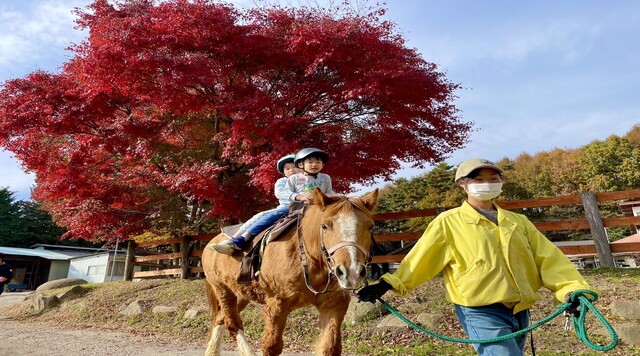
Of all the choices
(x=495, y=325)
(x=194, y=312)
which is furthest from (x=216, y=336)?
(x=495, y=325)

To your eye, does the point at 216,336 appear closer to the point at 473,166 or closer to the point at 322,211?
the point at 322,211

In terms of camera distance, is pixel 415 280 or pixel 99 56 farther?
pixel 99 56

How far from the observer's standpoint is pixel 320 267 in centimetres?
335

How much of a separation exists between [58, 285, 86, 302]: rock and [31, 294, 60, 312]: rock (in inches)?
5.5

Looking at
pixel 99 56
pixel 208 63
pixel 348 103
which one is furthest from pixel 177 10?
pixel 348 103

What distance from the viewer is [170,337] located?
748 centimetres

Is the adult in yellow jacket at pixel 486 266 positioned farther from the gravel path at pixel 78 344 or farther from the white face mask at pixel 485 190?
the gravel path at pixel 78 344

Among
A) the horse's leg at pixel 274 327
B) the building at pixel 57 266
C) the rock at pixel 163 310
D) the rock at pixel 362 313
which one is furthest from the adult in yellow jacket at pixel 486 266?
the building at pixel 57 266

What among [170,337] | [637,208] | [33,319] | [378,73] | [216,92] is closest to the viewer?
[170,337]

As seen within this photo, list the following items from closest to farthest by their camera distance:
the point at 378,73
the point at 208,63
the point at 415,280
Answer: the point at 415,280 < the point at 378,73 < the point at 208,63

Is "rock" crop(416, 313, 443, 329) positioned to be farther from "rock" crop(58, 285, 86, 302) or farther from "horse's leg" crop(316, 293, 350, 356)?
"rock" crop(58, 285, 86, 302)

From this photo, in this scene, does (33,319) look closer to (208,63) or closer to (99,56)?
(99,56)

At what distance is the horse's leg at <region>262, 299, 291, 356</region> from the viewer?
349 centimetres

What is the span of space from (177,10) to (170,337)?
7026 mm
